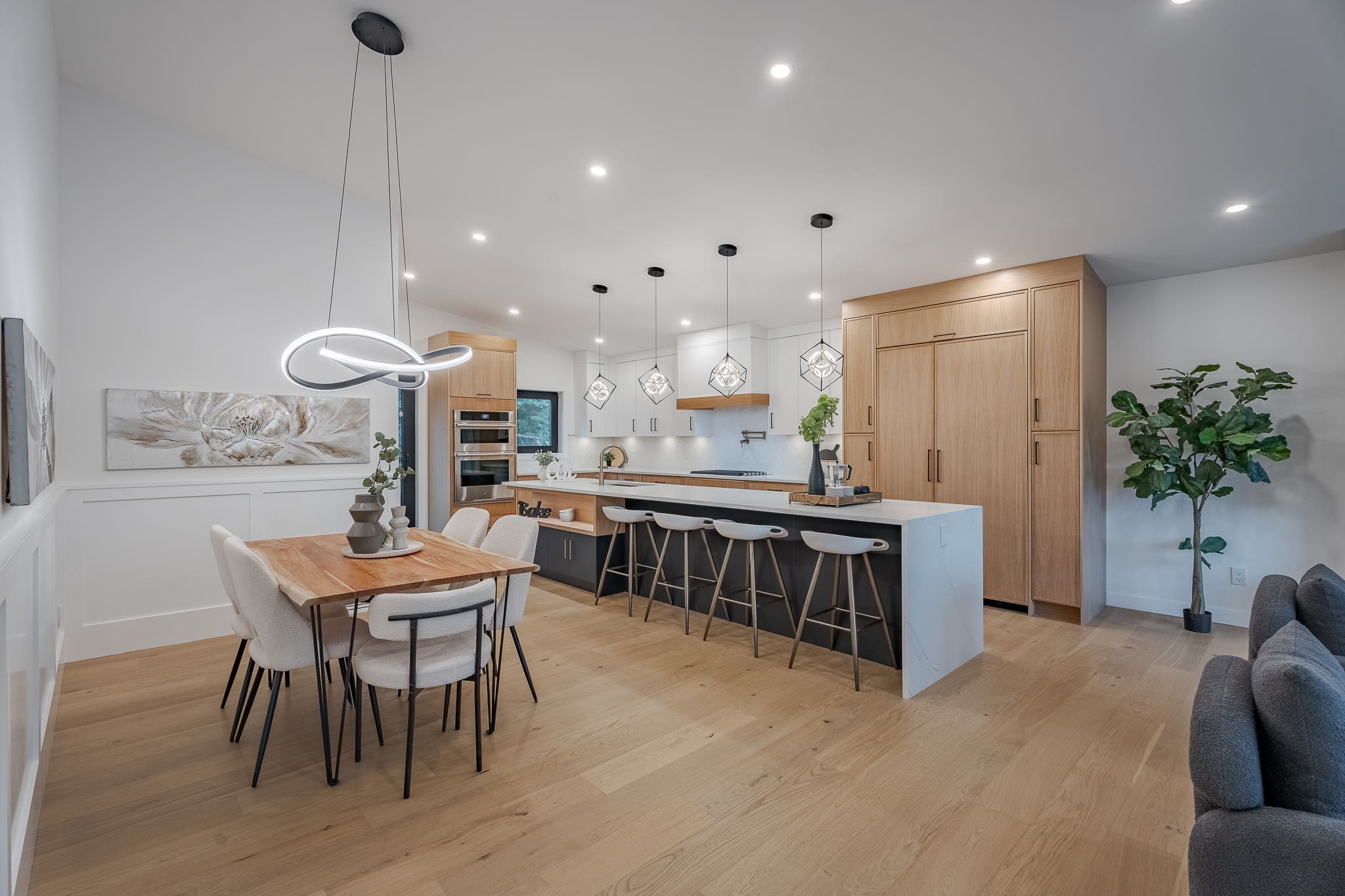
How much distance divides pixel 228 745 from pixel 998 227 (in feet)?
16.7

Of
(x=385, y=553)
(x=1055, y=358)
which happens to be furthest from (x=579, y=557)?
(x=1055, y=358)

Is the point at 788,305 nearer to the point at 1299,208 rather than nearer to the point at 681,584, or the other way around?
the point at 681,584

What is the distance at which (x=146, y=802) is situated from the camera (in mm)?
2160

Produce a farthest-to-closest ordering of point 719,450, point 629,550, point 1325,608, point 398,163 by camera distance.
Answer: point 719,450 < point 629,550 < point 398,163 < point 1325,608

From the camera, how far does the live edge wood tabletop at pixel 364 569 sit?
2.26 metres

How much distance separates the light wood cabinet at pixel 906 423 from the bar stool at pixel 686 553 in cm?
188

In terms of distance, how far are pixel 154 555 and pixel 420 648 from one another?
2.72 meters

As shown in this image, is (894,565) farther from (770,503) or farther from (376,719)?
(376,719)

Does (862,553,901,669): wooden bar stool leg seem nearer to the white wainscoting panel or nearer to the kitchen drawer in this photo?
the kitchen drawer

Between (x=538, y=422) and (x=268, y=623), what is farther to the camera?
(x=538, y=422)

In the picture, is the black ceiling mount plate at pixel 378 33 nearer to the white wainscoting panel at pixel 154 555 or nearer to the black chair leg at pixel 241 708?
the black chair leg at pixel 241 708

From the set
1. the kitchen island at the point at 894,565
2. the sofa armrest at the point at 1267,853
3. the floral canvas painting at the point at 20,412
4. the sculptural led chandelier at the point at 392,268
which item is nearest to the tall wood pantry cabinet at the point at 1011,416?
the kitchen island at the point at 894,565

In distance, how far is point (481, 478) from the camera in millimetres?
7059

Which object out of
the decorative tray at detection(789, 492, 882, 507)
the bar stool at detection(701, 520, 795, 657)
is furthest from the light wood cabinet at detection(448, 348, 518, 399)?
the decorative tray at detection(789, 492, 882, 507)
